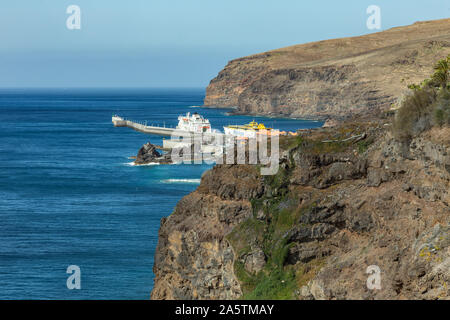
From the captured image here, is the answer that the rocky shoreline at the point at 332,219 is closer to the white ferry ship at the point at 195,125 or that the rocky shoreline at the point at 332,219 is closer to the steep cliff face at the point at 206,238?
the steep cliff face at the point at 206,238

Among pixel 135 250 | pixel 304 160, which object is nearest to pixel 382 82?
pixel 135 250

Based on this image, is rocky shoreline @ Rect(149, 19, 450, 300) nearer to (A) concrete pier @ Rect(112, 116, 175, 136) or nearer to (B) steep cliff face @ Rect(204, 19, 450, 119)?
(A) concrete pier @ Rect(112, 116, 175, 136)

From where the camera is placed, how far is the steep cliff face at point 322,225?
1889cm

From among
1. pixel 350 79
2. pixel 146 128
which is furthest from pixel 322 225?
pixel 350 79

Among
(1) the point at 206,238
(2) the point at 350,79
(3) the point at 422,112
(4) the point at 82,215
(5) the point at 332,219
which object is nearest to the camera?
(3) the point at 422,112

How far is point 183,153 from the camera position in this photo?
86375mm

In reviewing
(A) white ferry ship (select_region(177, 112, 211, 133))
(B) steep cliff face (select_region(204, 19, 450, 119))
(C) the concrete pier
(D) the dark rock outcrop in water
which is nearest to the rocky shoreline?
(D) the dark rock outcrop in water

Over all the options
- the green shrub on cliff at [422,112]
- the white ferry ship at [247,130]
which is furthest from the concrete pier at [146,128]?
the green shrub on cliff at [422,112]

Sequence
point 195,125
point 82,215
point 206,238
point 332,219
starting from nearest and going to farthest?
1. point 332,219
2. point 206,238
3. point 82,215
4. point 195,125

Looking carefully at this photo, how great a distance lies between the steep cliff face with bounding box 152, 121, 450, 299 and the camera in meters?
18.9

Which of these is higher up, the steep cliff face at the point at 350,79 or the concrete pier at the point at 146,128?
the steep cliff face at the point at 350,79

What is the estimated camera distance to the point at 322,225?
2267cm

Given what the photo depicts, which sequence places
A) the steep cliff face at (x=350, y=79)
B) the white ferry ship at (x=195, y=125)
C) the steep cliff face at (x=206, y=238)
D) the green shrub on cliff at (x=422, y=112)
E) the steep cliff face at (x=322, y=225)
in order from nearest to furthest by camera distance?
the steep cliff face at (x=322, y=225), the green shrub on cliff at (x=422, y=112), the steep cliff face at (x=206, y=238), the white ferry ship at (x=195, y=125), the steep cliff face at (x=350, y=79)

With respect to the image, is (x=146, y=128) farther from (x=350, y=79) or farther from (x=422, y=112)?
(x=422, y=112)
